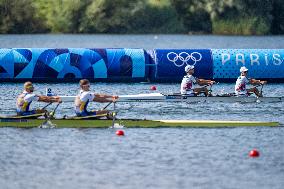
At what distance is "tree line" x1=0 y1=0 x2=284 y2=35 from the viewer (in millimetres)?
117750

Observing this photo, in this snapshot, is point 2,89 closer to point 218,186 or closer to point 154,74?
point 154,74

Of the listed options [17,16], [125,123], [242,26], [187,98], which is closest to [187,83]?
[187,98]

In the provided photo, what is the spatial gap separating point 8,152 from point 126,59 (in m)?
25.2

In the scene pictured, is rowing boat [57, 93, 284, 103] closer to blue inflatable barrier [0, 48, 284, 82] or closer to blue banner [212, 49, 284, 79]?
blue inflatable barrier [0, 48, 284, 82]

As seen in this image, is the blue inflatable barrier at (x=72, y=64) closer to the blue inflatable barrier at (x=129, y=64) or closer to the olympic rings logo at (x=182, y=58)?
the blue inflatable barrier at (x=129, y=64)

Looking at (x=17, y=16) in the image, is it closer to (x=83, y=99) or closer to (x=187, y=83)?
(x=187, y=83)

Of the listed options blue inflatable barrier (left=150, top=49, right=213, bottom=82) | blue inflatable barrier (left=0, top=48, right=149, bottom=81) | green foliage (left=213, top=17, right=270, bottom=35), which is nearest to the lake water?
blue inflatable barrier (left=0, top=48, right=149, bottom=81)

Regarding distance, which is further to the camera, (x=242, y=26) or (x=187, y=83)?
(x=242, y=26)

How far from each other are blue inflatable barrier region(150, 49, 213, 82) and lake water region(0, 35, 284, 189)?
10.9 m

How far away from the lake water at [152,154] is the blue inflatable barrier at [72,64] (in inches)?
360

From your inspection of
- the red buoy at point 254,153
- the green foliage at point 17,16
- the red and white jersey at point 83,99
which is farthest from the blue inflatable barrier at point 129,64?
the green foliage at point 17,16

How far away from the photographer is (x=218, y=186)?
28.8m

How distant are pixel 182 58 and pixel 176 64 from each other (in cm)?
55

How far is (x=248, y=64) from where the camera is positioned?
5978 cm
